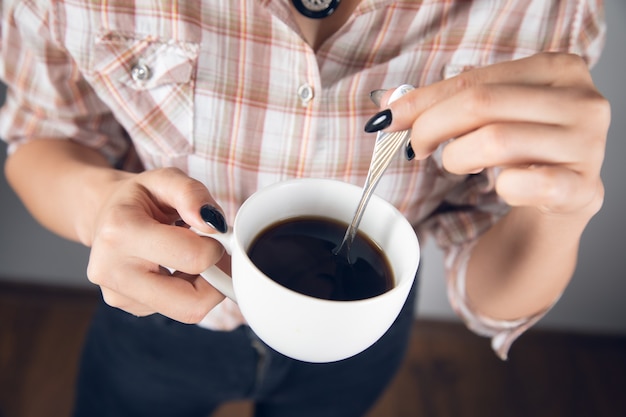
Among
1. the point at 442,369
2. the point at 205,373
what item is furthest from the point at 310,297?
the point at 442,369

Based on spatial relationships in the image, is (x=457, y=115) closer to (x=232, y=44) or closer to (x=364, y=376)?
(x=232, y=44)

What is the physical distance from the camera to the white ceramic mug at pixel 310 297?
0.47m

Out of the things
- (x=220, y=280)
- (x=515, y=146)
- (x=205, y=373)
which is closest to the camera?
(x=515, y=146)

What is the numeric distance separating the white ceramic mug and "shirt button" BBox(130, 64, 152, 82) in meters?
0.26

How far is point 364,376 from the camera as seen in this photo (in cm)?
99

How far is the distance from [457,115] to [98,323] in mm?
790

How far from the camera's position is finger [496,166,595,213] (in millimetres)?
467

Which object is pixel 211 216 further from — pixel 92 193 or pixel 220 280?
pixel 92 193

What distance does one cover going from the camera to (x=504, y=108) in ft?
1.51

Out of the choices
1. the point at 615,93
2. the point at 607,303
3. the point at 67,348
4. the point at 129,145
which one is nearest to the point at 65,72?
the point at 129,145

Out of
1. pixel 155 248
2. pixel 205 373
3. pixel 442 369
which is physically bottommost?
pixel 442 369

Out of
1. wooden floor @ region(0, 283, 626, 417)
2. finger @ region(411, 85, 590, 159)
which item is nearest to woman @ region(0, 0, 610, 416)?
finger @ region(411, 85, 590, 159)

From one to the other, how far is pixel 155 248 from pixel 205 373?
0.48 metres

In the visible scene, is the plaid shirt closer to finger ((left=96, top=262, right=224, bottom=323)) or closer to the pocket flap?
the pocket flap
